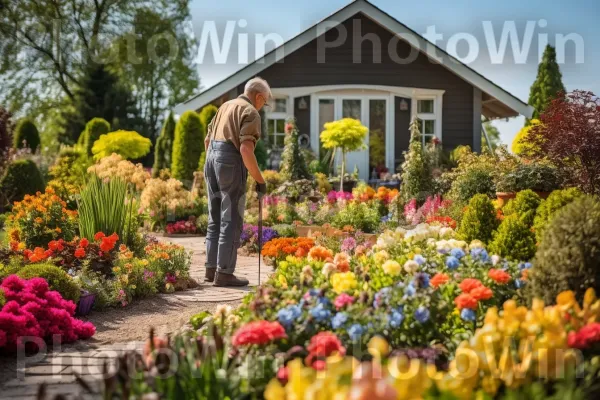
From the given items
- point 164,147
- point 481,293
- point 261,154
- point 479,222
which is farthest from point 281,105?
point 481,293

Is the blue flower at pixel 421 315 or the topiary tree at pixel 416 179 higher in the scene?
the topiary tree at pixel 416 179

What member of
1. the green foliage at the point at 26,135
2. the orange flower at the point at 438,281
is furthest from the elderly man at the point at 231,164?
the green foliage at the point at 26,135

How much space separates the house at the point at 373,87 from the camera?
671 inches

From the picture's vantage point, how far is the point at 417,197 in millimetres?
12844

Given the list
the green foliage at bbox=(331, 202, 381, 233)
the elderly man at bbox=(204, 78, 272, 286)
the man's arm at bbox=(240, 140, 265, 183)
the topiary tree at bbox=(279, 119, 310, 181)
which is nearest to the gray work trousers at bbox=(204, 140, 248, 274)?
the elderly man at bbox=(204, 78, 272, 286)

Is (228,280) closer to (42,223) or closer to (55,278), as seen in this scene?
(55,278)

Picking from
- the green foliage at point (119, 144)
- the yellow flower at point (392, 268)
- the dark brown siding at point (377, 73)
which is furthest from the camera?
the green foliage at point (119, 144)

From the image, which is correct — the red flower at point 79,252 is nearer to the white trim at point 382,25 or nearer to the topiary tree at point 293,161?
the topiary tree at point 293,161

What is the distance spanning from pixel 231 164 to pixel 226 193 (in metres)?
0.29

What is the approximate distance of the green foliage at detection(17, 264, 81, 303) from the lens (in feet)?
17.8

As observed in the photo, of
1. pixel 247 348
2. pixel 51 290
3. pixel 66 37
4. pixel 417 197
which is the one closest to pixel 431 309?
pixel 247 348

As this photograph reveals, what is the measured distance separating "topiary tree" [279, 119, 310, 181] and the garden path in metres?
7.63

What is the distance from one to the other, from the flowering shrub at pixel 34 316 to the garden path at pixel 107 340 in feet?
0.37

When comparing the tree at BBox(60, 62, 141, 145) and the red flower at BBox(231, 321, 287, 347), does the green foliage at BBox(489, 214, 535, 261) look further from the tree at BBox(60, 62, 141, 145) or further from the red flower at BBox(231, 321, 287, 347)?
the tree at BBox(60, 62, 141, 145)
